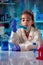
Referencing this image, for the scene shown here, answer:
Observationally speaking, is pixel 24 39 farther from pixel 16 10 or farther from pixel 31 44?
pixel 16 10

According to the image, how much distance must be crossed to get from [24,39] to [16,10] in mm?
426

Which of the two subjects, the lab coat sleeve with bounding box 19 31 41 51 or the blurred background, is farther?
the blurred background

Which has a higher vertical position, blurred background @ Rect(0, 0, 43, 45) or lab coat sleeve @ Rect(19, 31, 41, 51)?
blurred background @ Rect(0, 0, 43, 45)


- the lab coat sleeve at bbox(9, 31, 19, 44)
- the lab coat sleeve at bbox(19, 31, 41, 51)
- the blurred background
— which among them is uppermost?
the blurred background

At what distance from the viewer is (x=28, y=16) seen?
1.61 m

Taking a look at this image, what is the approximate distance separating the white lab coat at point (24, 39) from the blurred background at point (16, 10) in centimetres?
29

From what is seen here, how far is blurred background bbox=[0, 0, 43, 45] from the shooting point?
72.6 inches

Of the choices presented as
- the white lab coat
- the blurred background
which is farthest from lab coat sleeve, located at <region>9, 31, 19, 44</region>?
the blurred background

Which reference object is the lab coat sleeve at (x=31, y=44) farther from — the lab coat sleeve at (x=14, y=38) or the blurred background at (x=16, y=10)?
the blurred background at (x=16, y=10)

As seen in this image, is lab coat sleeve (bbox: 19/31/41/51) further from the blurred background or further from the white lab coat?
the blurred background

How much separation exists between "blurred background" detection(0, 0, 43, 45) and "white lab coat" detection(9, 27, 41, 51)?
0.29m

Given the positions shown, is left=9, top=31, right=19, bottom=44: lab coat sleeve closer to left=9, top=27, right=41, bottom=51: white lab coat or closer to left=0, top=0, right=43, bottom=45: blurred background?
left=9, top=27, right=41, bottom=51: white lab coat

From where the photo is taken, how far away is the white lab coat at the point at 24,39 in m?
1.41

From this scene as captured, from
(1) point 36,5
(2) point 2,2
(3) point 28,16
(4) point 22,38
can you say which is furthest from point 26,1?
(4) point 22,38
